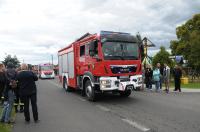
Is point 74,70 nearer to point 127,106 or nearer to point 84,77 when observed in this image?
point 84,77

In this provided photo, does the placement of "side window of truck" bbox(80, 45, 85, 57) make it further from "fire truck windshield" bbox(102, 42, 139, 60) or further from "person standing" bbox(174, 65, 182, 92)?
"person standing" bbox(174, 65, 182, 92)

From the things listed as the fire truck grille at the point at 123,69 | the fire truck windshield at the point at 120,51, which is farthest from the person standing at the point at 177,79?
the fire truck grille at the point at 123,69

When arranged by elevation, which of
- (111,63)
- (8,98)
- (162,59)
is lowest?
(8,98)

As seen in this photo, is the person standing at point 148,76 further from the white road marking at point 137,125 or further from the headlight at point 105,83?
the white road marking at point 137,125

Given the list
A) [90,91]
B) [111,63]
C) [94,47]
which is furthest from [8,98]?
[90,91]

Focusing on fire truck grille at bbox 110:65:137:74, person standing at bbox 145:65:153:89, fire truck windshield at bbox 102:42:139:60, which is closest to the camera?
fire truck grille at bbox 110:65:137:74

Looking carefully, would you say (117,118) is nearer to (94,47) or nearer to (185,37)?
(94,47)

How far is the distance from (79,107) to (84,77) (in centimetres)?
287

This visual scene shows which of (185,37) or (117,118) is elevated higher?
(185,37)

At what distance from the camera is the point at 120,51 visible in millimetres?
15156

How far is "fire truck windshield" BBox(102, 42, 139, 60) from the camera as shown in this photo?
14.9 m

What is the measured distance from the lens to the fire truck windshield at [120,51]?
1486 centimetres

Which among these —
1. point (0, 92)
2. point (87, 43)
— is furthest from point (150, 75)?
point (0, 92)

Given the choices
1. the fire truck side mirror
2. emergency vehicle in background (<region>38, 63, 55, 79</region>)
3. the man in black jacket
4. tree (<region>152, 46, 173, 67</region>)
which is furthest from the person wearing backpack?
emergency vehicle in background (<region>38, 63, 55, 79</region>)
